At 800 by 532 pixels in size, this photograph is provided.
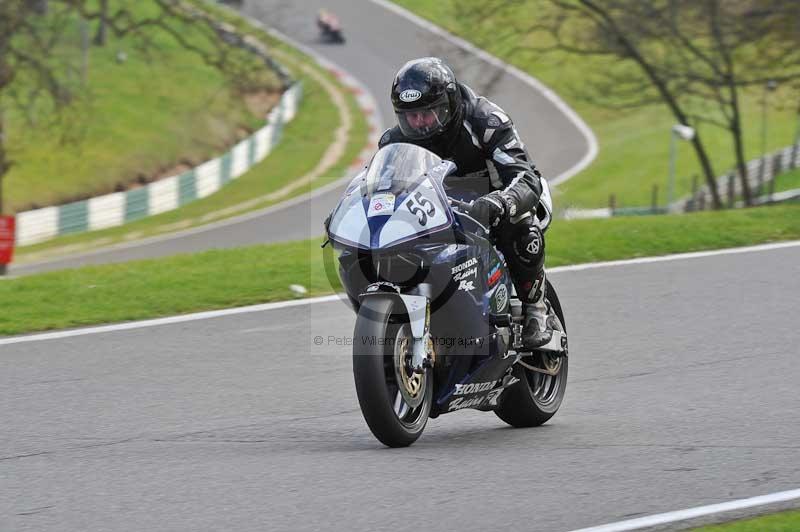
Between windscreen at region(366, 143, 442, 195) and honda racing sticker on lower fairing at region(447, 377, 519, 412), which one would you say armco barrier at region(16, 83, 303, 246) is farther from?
windscreen at region(366, 143, 442, 195)

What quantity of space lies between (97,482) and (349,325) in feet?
14.5

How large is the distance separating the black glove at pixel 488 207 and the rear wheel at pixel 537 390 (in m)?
1.03

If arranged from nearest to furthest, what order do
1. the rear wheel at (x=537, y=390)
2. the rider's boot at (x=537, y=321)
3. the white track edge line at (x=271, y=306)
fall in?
the rider's boot at (x=537, y=321) < the rear wheel at (x=537, y=390) < the white track edge line at (x=271, y=306)

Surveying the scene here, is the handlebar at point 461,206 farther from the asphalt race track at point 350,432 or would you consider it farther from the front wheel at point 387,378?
the asphalt race track at point 350,432

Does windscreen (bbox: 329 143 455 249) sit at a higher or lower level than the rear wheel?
higher

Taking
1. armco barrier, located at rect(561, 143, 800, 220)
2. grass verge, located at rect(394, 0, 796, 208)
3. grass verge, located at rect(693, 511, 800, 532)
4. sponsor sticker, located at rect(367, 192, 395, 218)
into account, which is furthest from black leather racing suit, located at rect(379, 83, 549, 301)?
grass verge, located at rect(394, 0, 796, 208)

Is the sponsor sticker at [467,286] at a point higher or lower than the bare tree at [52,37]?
lower

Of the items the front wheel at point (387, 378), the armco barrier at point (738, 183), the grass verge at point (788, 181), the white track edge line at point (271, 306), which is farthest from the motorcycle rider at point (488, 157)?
the grass verge at point (788, 181)

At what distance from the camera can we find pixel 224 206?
35.7 m

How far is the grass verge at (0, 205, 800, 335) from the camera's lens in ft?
32.9

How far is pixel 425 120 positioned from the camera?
6.07 m

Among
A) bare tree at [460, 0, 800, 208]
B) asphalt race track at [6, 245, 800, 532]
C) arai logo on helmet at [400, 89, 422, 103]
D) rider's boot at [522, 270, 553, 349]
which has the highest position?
bare tree at [460, 0, 800, 208]

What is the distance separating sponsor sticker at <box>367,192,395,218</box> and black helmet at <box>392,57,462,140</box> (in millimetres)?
503

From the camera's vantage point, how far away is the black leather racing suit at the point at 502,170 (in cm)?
626
